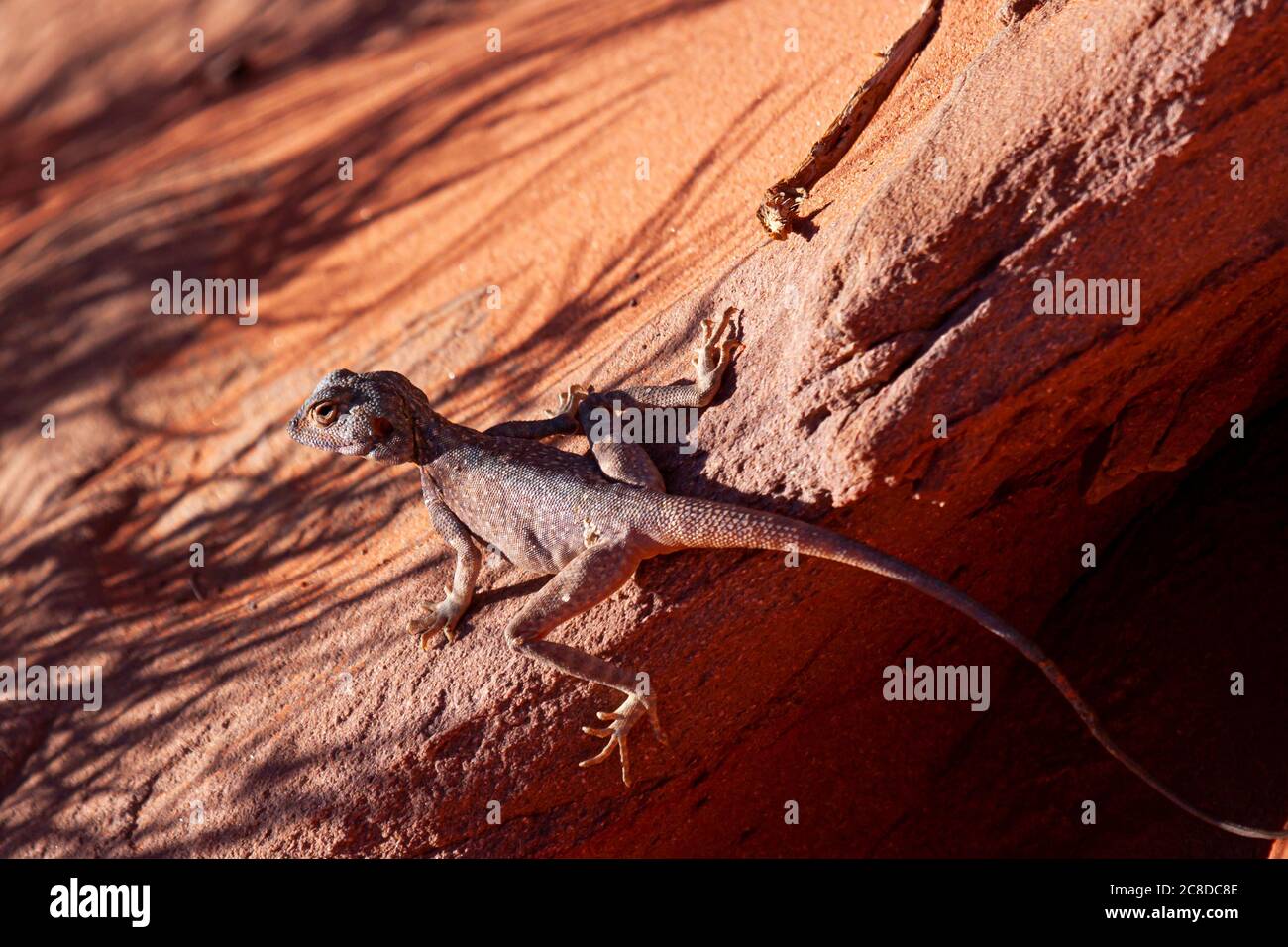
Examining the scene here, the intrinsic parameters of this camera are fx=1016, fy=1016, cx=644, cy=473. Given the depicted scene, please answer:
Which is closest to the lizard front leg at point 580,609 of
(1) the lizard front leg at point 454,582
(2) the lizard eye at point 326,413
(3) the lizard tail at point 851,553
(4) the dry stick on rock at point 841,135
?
(3) the lizard tail at point 851,553

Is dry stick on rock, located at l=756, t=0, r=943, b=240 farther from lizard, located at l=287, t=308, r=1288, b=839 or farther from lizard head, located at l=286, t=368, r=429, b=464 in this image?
lizard head, located at l=286, t=368, r=429, b=464

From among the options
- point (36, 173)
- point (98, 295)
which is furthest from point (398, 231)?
point (36, 173)

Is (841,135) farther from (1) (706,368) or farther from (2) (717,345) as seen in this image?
(1) (706,368)

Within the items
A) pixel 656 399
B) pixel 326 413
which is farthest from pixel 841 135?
pixel 326 413

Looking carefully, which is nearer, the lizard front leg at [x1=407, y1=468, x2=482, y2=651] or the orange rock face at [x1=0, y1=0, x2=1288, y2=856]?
the orange rock face at [x1=0, y1=0, x2=1288, y2=856]

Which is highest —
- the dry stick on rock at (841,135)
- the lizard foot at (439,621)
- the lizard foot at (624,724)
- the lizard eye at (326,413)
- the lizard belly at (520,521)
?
the dry stick on rock at (841,135)

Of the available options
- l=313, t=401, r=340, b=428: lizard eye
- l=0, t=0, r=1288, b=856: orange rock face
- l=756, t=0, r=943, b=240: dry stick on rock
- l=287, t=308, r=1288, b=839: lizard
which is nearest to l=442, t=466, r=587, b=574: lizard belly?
l=287, t=308, r=1288, b=839: lizard

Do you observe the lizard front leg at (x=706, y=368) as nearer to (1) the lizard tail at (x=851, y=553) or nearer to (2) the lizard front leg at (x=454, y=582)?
(1) the lizard tail at (x=851, y=553)

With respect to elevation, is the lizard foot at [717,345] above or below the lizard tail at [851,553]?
above

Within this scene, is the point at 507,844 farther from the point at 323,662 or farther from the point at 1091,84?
the point at 1091,84
